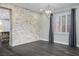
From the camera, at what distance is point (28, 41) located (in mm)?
6805

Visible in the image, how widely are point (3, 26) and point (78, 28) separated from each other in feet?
18.8

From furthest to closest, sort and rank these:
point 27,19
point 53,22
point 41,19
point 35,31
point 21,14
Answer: point 41,19 → point 35,31 → point 53,22 → point 27,19 → point 21,14

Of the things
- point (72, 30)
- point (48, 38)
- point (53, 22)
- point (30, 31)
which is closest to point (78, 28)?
point (72, 30)

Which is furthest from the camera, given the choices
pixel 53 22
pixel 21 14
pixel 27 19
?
pixel 53 22

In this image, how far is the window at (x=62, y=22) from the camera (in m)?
6.04

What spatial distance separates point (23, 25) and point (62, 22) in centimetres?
287

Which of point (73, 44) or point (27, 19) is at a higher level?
point (27, 19)

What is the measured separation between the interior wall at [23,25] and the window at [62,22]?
1744 millimetres

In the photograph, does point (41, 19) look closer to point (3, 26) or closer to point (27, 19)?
point (27, 19)

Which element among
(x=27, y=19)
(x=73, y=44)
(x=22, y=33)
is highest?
(x=27, y=19)

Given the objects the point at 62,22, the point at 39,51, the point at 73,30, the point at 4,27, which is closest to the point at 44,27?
the point at 62,22

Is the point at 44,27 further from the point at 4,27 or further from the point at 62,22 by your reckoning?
the point at 4,27

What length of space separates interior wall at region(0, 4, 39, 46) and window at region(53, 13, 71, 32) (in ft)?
5.72

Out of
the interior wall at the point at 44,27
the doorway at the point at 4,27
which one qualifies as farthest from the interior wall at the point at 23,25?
the doorway at the point at 4,27
